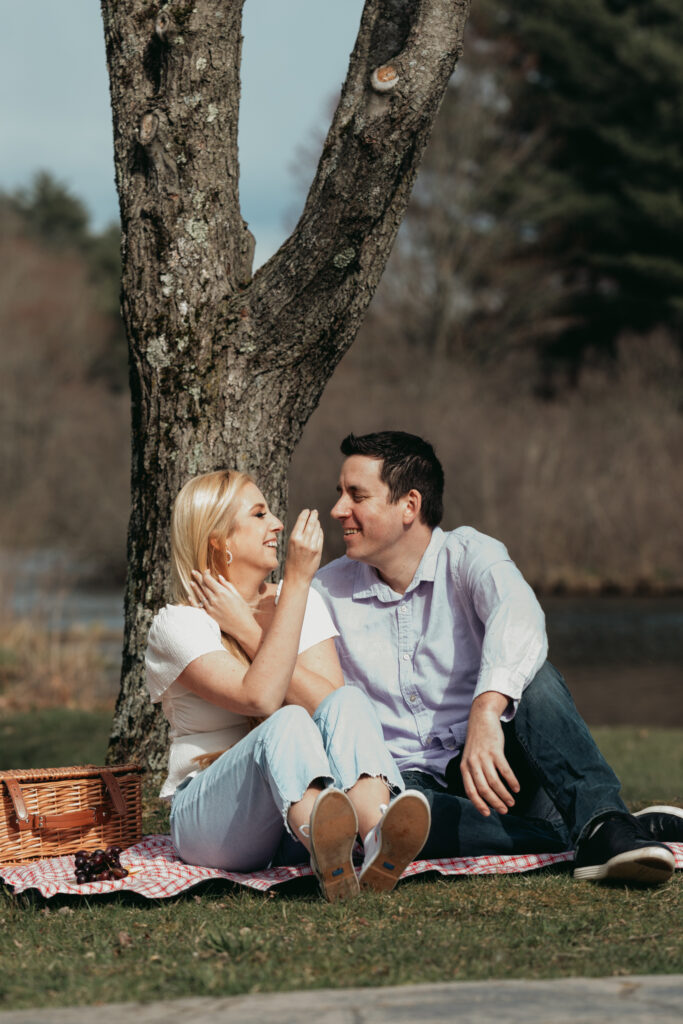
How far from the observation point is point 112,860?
3.48 metres

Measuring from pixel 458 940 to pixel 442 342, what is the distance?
96.5 feet

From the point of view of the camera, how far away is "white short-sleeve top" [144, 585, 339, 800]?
3.50 meters

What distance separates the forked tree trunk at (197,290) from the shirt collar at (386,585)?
948 millimetres

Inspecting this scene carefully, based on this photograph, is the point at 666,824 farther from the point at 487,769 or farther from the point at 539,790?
the point at 487,769

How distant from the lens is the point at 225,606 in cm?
359

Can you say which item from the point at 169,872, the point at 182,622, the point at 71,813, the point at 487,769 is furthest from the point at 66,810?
the point at 487,769

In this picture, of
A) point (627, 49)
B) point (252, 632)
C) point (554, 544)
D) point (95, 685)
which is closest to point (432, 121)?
point (252, 632)

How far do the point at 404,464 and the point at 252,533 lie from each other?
615 millimetres

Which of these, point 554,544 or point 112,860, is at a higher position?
point 554,544

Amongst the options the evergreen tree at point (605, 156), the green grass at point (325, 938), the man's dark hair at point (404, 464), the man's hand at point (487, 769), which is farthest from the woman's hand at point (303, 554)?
the evergreen tree at point (605, 156)

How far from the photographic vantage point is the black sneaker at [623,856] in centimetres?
326

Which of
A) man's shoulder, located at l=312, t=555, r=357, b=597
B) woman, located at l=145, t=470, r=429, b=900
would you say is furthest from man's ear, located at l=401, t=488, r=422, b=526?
woman, located at l=145, t=470, r=429, b=900

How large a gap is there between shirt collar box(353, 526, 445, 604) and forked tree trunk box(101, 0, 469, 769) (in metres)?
0.95

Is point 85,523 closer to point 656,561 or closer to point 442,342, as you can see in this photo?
point 442,342
